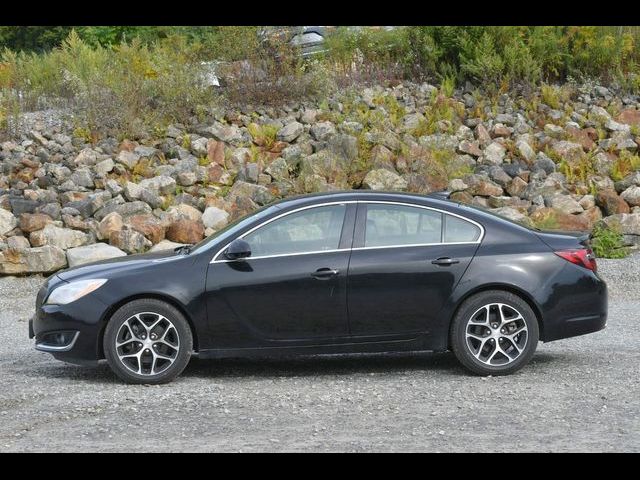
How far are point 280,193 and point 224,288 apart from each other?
7.57m

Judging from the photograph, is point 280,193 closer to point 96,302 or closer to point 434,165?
point 434,165

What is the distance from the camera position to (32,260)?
1410 cm

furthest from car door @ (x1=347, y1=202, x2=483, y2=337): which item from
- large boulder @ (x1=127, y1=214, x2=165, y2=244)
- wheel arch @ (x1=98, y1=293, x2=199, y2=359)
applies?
large boulder @ (x1=127, y1=214, x2=165, y2=244)

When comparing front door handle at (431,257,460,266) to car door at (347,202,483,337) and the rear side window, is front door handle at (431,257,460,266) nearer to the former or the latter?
car door at (347,202,483,337)

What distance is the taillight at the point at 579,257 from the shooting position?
8.71 metres

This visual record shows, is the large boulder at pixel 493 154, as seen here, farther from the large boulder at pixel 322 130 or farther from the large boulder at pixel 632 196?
the large boulder at pixel 322 130

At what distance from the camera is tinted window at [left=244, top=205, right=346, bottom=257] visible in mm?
8625

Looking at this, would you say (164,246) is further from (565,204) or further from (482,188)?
(565,204)

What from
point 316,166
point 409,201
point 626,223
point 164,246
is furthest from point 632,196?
point 409,201

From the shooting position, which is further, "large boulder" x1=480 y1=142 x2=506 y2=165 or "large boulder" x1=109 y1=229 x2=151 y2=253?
"large boulder" x1=480 y1=142 x2=506 y2=165

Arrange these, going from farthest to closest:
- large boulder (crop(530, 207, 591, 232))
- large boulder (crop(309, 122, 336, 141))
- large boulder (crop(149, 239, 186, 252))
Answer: large boulder (crop(309, 122, 336, 141))
large boulder (crop(530, 207, 591, 232))
large boulder (crop(149, 239, 186, 252))

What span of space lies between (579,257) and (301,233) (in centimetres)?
225

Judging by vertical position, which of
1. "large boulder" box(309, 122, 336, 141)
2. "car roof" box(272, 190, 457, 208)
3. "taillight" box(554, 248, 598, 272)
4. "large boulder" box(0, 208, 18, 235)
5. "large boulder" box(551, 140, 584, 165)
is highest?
"large boulder" box(309, 122, 336, 141)

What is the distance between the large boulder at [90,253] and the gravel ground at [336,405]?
3.86 meters
